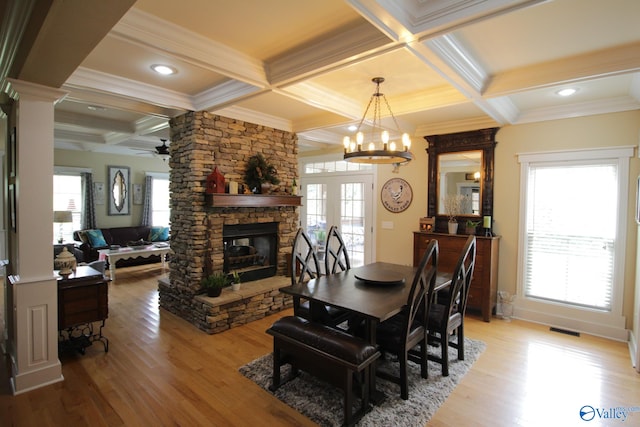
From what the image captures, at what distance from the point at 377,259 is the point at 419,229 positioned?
93cm

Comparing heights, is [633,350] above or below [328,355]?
below

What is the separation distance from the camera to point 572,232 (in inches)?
154

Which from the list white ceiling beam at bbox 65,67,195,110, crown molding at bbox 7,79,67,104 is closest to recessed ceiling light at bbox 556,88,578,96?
white ceiling beam at bbox 65,67,195,110

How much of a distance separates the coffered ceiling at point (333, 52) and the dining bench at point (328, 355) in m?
1.98

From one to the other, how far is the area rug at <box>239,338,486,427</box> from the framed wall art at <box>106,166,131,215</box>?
21.4ft

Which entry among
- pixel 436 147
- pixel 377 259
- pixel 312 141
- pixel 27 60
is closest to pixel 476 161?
pixel 436 147

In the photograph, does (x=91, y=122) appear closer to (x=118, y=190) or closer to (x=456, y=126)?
(x=118, y=190)

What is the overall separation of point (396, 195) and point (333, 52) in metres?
3.22

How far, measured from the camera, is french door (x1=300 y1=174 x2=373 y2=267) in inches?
224

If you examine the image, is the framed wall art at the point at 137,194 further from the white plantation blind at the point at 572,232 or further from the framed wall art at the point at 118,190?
the white plantation blind at the point at 572,232

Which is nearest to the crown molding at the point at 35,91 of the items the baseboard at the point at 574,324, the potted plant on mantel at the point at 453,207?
the potted plant on mantel at the point at 453,207

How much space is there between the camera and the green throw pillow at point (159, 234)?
7855mm

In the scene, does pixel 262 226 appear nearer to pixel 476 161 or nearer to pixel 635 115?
pixel 476 161

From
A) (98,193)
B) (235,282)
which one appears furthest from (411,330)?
(98,193)
